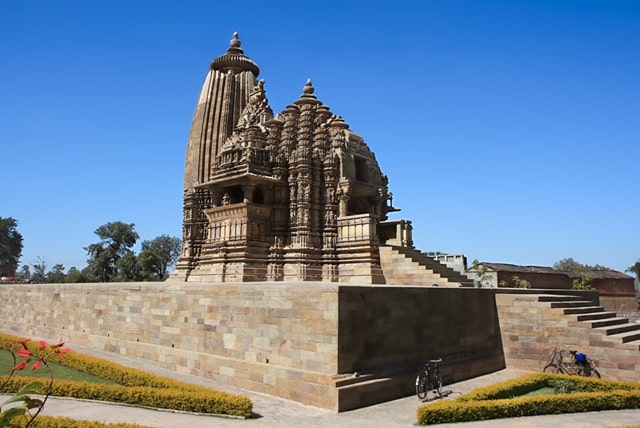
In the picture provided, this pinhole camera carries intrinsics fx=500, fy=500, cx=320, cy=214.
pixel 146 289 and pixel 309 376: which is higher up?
pixel 146 289

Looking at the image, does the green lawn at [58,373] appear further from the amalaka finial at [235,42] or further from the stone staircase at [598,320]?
the amalaka finial at [235,42]

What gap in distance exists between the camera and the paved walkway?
8539 millimetres

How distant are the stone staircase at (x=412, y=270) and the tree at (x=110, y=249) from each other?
40233 mm

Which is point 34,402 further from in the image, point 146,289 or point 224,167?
point 224,167

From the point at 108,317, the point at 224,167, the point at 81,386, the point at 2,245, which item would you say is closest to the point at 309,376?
the point at 81,386

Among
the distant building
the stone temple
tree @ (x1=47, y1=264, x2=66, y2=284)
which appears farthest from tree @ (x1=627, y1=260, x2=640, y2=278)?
tree @ (x1=47, y1=264, x2=66, y2=284)

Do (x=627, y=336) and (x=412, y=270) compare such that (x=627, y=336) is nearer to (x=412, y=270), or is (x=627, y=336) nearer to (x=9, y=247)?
(x=412, y=270)

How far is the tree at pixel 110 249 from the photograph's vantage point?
52469mm

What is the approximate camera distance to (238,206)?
2000 centimetres

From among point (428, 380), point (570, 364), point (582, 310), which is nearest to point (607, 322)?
point (582, 310)

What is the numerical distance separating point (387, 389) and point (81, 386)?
6.20 meters

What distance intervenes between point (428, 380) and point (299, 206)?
10903 mm

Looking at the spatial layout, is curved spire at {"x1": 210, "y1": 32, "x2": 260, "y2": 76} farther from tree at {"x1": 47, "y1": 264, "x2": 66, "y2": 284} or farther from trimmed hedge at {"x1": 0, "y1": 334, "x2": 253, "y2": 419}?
tree at {"x1": 47, "y1": 264, "x2": 66, "y2": 284}

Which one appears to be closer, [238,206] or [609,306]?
[238,206]
